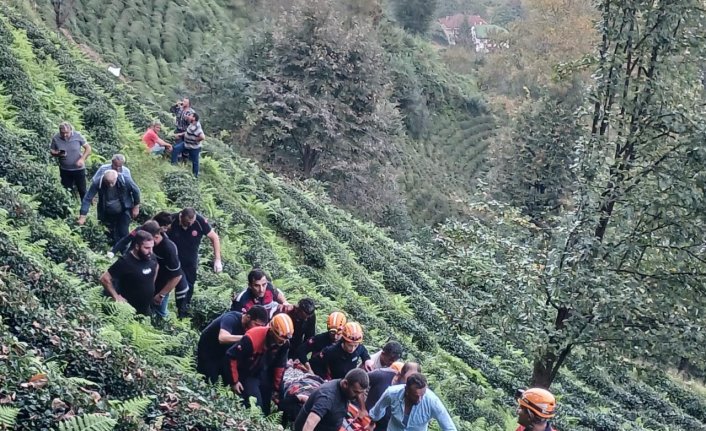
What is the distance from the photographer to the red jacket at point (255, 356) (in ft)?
25.3

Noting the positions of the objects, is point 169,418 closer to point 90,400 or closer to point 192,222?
point 90,400

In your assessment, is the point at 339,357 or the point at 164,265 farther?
the point at 164,265

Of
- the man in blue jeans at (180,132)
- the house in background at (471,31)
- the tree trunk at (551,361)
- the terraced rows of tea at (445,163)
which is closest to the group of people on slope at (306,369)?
the tree trunk at (551,361)

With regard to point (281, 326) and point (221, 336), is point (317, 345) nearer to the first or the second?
point (221, 336)

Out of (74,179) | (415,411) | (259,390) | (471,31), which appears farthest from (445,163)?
(415,411)

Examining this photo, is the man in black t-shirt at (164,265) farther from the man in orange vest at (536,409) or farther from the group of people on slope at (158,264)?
the man in orange vest at (536,409)

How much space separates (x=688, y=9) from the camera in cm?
1183

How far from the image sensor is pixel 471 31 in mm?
84938

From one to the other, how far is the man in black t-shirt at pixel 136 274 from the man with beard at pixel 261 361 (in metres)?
1.49

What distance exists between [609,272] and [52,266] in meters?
7.98

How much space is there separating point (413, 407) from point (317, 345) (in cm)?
195

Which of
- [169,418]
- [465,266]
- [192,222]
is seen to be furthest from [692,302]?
[169,418]

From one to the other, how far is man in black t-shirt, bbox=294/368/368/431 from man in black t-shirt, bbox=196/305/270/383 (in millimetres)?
1095

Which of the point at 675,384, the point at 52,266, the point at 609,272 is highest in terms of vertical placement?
the point at 609,272
